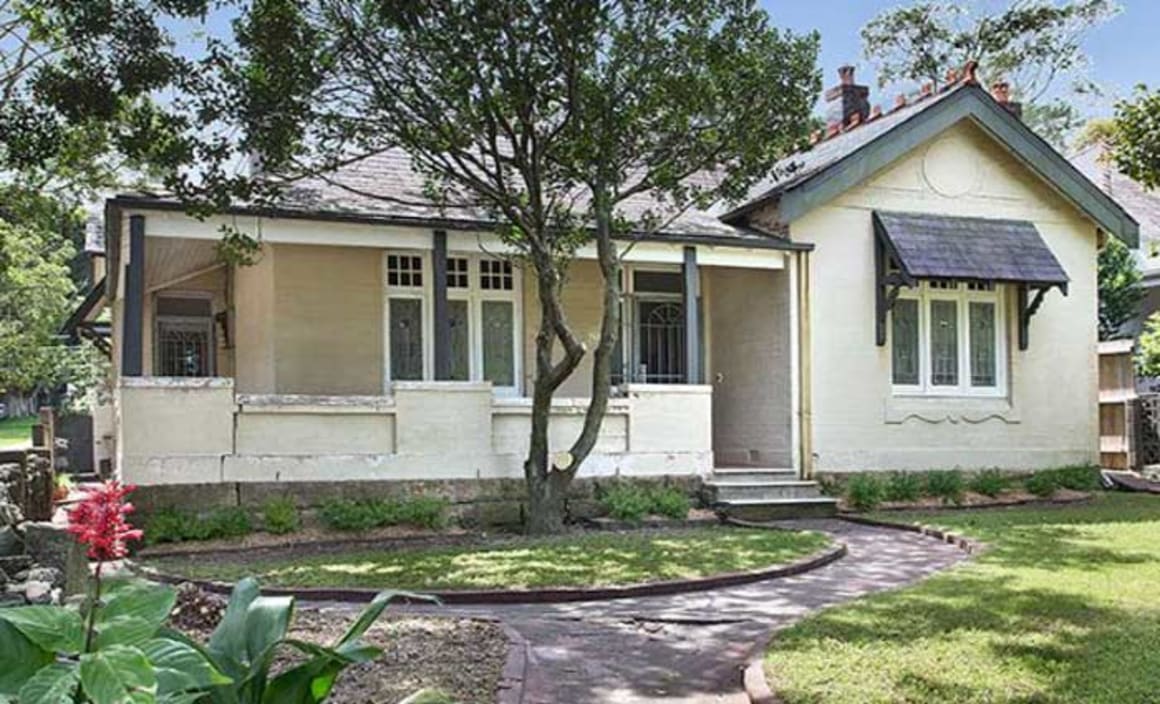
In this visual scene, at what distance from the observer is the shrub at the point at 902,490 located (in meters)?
15.0

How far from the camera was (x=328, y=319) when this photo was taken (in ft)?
47.9

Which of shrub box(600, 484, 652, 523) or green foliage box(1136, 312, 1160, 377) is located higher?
green foliage box(1136, 312, 1160, 377)

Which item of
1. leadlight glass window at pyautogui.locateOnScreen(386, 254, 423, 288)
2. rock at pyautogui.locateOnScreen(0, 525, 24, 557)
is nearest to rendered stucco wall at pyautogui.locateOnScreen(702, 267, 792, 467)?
leadlight glass window at pyautogui.locateOnScreen(386, 254, 423, 288)

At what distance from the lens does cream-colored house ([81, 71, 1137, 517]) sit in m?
12.8

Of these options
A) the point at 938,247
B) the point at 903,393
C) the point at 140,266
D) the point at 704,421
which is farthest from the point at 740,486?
the point at 140,266

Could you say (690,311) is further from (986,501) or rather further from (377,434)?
(986,501)

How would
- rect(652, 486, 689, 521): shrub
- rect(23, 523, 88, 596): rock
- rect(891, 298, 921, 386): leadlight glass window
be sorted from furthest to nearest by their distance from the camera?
1. rect(891, 298, 921, 386): leadlight glass window
2. rect(652, 486, 689, 521): shrub
3. rect(23, 523, 88, 596): rock

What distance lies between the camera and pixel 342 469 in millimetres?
12312

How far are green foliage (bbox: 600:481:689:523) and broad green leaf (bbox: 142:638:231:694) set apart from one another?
10663 mm

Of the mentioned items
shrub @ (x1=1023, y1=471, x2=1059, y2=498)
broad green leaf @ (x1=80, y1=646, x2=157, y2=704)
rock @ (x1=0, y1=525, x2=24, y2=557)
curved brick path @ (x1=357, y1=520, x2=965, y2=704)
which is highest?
broad green leaf @ (x1=80, y1=646, x2=157, y2=704)

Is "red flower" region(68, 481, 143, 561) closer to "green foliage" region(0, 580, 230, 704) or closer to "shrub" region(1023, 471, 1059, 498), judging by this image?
"green foliage" region(0, 580, 230, 704)

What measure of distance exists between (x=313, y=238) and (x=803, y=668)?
30.2 feet

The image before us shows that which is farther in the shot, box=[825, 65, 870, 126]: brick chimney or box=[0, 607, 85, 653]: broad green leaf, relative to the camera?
box=[825, 65, 870, 126]: brick chimney

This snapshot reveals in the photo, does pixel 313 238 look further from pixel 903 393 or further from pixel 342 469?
pixel 903 393
